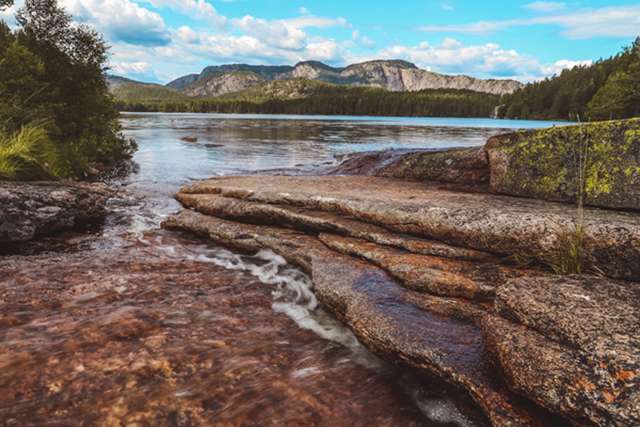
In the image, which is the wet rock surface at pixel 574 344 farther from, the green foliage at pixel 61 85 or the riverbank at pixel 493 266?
the green foliage at pixel 61 85

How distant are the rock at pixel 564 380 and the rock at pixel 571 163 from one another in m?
3.80

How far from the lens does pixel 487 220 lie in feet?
21.4

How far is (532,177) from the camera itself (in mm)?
8578

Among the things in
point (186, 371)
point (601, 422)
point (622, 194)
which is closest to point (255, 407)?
point (186, 371)

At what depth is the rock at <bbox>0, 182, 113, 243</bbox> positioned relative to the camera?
8.99m

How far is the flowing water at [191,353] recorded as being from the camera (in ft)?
13.7

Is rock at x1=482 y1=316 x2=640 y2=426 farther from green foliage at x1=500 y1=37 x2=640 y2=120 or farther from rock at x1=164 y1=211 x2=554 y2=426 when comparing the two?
green foliage at x1=500 y1=37 x2=640 y2=120

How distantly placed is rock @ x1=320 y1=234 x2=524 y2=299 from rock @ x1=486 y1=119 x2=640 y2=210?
2.49 m

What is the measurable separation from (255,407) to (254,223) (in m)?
6.58

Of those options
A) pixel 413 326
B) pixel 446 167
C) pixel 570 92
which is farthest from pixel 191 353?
pixel 570 92

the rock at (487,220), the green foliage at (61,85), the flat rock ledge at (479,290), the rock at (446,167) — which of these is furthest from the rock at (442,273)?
the green foliage at (61,85)

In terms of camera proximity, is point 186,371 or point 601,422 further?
point 186,371

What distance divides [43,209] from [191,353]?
24.5 feet

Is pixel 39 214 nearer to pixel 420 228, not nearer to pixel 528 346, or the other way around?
pixel 420 228
